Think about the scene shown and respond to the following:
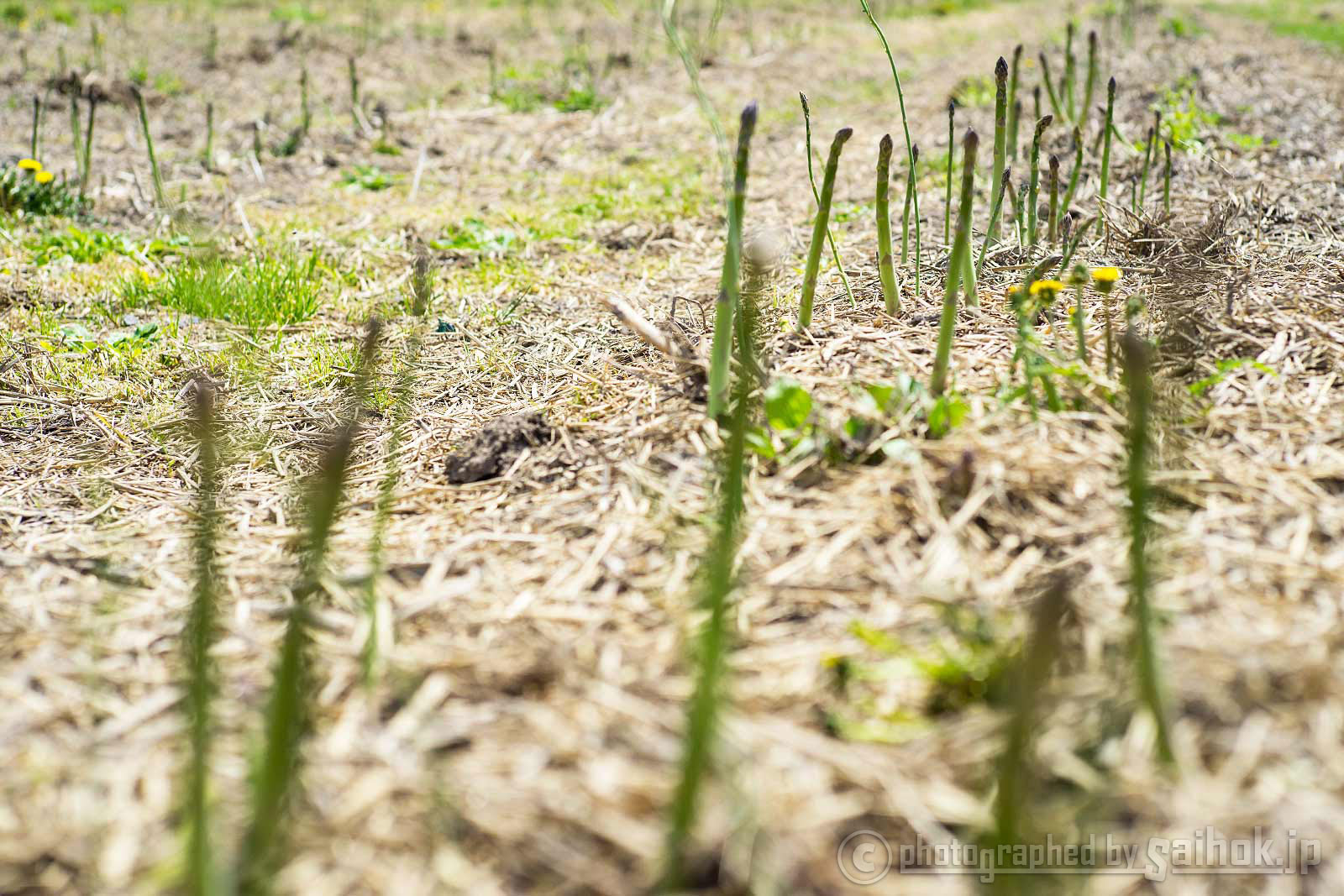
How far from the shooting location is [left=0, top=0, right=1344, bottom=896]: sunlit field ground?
113 centimetres

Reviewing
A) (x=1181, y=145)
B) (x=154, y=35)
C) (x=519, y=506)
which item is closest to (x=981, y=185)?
(x=1181, y=145)

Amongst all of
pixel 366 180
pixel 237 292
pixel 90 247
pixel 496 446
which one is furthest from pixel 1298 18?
pixel 496 446

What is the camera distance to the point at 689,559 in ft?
5.41

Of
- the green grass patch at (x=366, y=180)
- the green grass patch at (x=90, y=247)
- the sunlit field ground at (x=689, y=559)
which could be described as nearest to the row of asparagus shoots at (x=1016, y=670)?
the sunlit field ground at (x=689, y=559)

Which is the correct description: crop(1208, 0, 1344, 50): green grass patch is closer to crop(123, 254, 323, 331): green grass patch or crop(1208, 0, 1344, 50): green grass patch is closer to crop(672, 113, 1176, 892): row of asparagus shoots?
crop(123, 254, 323, 331): green grass patch

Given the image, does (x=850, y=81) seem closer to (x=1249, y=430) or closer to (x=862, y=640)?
(x=1249, y=430)

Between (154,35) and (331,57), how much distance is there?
6.06 ft

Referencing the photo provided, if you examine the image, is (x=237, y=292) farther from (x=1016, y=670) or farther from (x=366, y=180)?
(x=1016, y=670)

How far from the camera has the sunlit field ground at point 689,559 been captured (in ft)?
3.71

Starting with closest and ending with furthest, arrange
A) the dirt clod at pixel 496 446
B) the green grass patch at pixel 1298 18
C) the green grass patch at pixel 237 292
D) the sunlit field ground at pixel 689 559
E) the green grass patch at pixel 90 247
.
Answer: the sunlit field ground at pixel 689 559
the dirt clod at pixel 496 446
the green grass patch at pixel 237 292
the green grass patch at pixel 90 247
the green grass patch at pixel 1298 18

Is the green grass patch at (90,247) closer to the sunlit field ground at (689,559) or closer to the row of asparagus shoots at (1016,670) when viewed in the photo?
the sunlit field ground at (689,559)

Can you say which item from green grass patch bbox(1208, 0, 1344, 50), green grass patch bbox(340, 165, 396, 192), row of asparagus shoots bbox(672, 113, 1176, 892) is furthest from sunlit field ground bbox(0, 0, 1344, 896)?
green grass patch bbox(1208, 0, 1344, 50)

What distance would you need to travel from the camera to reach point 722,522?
125cm

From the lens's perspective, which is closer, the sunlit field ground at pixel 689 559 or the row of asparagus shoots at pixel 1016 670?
the row of asparagus shoots at pixel 1016 670
